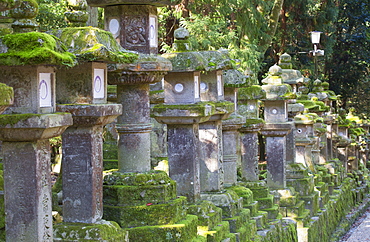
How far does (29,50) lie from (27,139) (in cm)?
77

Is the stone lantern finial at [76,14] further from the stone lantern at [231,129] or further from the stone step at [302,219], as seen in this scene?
the stone step at [302,219]

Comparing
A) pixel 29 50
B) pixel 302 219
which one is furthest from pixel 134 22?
pixel 302 219

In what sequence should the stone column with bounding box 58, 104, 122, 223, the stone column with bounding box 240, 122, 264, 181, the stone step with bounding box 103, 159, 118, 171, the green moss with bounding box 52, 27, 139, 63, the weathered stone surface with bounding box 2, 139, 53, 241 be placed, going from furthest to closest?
the stone column with bounding box 240, 122, 264, 181, the stone step with bounding box 103, 159, 118, 171, the stone column with bounding box 58, 104, 122, 223, the green moss with bounding box 52, 27, 139, 63, the weathered stone surface with bounding box 2, 139, 53, 241

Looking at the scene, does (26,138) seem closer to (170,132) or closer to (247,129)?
(170,132)

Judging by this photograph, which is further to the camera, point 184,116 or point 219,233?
point 219,233

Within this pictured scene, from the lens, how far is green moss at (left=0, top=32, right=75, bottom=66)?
19.9 ft

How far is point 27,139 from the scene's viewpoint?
20.6ft

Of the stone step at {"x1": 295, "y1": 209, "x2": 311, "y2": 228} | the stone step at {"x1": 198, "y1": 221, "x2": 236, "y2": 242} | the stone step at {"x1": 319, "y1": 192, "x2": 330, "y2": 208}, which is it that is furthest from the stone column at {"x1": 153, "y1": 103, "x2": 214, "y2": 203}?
the stone step at {"x1": 319, "y1": 192, "x2": 330, "y2": 208}

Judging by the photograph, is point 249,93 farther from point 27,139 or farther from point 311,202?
point 27,139

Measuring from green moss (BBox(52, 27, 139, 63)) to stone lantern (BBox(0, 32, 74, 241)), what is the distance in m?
0.68

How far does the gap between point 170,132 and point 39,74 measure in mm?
3631

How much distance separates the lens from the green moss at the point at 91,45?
7152 millimetres

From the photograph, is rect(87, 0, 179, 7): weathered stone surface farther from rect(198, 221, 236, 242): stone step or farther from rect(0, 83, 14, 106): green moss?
rect(0, 83, 14, 106): green moss

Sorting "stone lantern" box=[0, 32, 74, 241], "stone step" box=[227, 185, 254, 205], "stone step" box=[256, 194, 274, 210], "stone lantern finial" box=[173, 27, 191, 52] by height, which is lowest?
"stone step" box=[256, 194, 274, 210]
